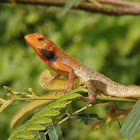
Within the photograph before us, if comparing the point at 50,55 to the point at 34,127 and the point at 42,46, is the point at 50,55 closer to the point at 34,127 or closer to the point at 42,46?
the point at 42,46

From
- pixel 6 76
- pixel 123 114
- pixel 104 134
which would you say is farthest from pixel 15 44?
pixel 123 114

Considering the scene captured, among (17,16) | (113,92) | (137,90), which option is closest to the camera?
(137,90)

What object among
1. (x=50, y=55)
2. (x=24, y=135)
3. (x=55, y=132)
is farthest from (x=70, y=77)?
(x=24, y=135)

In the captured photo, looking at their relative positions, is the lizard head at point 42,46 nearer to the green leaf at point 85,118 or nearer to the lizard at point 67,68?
the lizard at point 67,68

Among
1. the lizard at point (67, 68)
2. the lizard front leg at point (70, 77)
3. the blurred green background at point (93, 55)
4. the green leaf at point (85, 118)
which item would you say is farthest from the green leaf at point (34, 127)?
the blurred green background at point (93, 55)

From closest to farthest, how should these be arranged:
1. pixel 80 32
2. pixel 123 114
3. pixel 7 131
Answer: pixel 123 114 < pixel 7 131 < pixel 80 32

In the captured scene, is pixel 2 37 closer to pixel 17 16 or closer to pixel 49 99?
pixel 17 16

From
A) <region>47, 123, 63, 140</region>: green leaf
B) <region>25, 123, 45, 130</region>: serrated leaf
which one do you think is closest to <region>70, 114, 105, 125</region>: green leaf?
<region>47, 123, 63, 140</region>: green leaf

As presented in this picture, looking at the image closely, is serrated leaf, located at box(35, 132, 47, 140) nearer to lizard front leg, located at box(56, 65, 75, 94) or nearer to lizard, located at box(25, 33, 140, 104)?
lizard front leg, located at box(56, 65, 75, 94)
